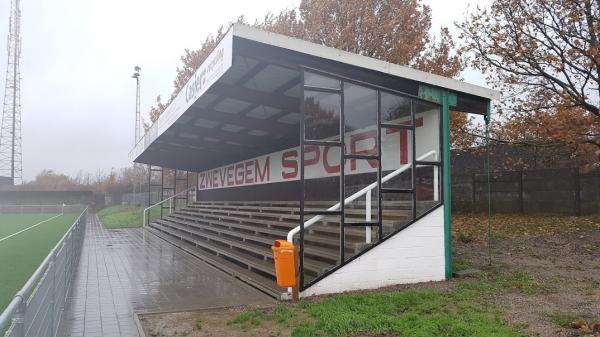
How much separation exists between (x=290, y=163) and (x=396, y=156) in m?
6.06

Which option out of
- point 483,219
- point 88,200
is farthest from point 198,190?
point 88,200

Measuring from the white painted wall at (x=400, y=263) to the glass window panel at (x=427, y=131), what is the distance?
0.96 meters

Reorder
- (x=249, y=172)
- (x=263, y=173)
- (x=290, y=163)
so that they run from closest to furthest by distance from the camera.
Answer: (x=290, y=163) < (x=263, y=173) < (x=249, y=172)

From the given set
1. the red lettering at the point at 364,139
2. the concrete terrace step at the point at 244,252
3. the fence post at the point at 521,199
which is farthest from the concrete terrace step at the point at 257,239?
the fence post at the point at 521,199

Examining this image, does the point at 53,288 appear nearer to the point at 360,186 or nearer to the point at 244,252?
the point at 360,186

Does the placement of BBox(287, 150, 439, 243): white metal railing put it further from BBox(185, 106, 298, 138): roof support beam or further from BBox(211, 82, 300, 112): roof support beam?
BBox(185, 106, 298, 138): roof support beam

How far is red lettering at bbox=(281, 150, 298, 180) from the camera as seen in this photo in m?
13.7

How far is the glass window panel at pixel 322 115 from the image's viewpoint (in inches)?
298

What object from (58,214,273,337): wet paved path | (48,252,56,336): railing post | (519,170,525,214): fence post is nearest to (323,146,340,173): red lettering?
(58,214,273,337): wet paved path

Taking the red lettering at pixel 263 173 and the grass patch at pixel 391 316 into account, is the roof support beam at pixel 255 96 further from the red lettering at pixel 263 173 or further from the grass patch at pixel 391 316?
the red lettering at pixel 263 173

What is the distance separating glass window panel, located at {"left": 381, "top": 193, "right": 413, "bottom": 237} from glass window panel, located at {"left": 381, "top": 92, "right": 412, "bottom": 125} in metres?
1.27

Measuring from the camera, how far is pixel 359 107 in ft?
26.3

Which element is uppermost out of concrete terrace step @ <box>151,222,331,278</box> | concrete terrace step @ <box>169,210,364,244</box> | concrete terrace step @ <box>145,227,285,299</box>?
concrete terrace step @ <box>169,210,364,244</box>

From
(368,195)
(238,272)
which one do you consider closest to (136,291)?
(238,272)
